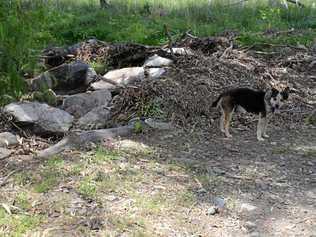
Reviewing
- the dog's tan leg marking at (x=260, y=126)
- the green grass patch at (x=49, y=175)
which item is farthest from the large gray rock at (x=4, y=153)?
the dog's tan leg marking at (x=260, y=126)

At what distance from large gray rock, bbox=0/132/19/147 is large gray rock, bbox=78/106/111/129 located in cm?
104

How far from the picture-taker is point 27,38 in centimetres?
703

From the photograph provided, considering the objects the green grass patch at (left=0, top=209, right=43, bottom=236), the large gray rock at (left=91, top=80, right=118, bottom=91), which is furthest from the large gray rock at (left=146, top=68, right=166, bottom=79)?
the green grass patch at (left=0, top=209, right=43, bottom=236)

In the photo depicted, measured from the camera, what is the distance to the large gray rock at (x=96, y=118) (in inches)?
308

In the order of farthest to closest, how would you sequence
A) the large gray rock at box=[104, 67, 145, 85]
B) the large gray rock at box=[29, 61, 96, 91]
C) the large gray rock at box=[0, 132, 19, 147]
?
the large gray rock at box=[29, 61, 96, 91]
the large gray rock at box=[104, 67, 145, 85]
the large gray rock at box=[0, 132, 19, 147]

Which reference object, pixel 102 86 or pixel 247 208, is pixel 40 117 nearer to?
pixel 102 86

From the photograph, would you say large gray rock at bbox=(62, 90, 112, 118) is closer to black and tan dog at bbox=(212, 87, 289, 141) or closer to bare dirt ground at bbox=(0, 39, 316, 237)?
bare dirt ground at bbox=(0, 39, 316, 237)

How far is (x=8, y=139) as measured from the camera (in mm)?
7023

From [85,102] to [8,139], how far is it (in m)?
1.76

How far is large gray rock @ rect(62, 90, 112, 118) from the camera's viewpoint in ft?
27.5

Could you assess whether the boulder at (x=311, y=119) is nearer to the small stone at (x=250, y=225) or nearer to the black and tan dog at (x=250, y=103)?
the black and tan dog at (x=250, y=103)

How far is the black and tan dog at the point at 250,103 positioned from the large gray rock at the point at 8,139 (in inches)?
104

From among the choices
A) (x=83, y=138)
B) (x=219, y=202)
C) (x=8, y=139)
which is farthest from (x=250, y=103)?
(x=8, y=139)

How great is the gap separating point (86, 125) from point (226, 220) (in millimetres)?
3229
